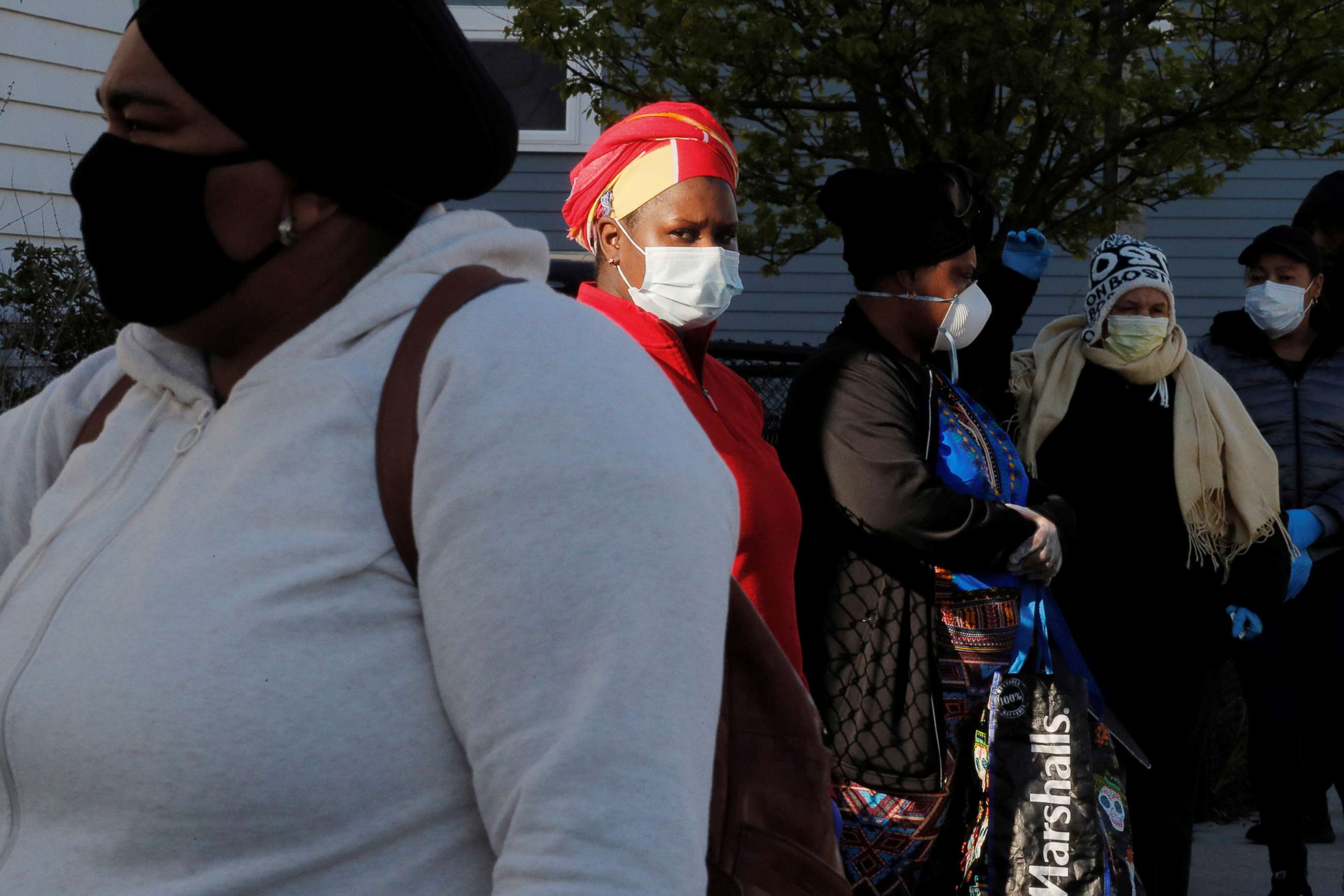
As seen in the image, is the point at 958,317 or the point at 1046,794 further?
the point at 958,317

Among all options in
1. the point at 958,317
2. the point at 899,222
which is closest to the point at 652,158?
the point at 899,222

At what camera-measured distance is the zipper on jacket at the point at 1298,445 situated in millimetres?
5449

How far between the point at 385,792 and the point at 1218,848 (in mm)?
5822

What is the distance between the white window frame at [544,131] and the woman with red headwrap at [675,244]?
6343 millimetres

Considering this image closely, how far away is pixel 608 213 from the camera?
3592 millimetres

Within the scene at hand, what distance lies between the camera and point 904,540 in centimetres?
371

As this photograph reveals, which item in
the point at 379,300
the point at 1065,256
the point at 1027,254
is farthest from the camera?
the point at 1065,256

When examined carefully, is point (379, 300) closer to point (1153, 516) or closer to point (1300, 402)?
point (1153, 516)

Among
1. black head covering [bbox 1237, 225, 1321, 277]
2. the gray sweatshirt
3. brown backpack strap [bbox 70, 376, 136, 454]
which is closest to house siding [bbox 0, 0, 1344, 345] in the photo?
black head covering [bbox 1237, 225, 1321, 277]

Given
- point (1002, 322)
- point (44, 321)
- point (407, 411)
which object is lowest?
point (44, 321)

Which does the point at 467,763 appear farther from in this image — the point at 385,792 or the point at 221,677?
the point at 221,677

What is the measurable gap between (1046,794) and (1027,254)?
6.60 ft

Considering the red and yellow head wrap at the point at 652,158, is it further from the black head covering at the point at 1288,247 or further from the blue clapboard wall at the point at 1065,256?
the blue clapboard wall at the point at 1065,256

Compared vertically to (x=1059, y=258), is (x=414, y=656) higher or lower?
higher
